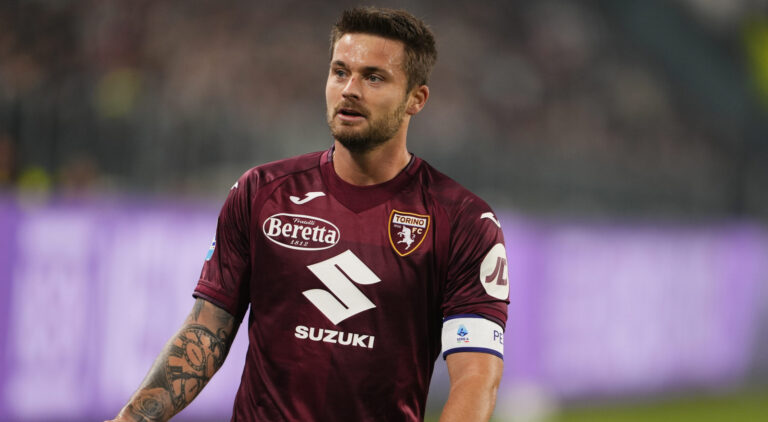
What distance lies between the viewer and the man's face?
355 centimetres

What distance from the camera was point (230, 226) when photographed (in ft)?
12.3

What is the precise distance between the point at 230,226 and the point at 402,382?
2.75 feet

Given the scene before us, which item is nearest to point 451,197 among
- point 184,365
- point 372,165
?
point 372,165

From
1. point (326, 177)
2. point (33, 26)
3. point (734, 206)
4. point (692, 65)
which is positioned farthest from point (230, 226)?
point (692, 65)

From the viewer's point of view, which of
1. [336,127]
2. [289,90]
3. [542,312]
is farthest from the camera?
[289,90]

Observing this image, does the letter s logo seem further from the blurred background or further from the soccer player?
the blurred background

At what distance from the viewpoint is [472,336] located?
3.46 m

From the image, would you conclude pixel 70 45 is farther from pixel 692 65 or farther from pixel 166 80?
pixel 692 65

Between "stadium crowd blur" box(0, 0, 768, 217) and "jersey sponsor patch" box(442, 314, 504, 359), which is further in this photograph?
"stadium crowd blur" box(0, 0, 768, 217)

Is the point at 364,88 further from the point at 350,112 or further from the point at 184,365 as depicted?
the point at 184,365

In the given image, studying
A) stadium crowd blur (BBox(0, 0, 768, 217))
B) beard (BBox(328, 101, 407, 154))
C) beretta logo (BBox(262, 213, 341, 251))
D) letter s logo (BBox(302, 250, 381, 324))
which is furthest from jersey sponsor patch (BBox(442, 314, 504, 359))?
stadium crowd blur (BBox(0, 0, 768, 217))

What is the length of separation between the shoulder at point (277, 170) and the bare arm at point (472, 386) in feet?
2.95

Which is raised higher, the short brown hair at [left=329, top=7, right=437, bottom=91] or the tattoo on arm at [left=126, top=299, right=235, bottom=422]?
the short brown hair at [left=329, top=7, right=437, bottom=91]

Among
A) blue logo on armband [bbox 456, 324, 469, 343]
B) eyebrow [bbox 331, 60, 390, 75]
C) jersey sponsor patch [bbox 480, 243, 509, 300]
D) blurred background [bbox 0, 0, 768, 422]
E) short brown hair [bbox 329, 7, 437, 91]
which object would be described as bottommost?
blue logo on armband [bbox 456, 324, 469, 343]
